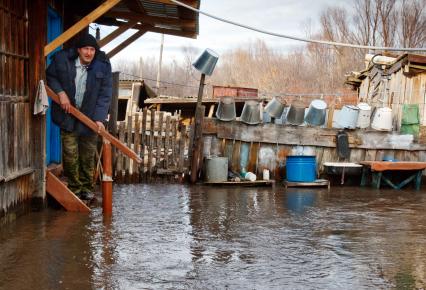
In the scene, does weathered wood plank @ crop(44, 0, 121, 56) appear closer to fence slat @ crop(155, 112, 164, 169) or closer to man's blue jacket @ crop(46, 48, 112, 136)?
man's blue jacket @ crop(46, 48, 112, 136)

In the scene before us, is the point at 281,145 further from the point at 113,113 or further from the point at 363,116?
the point at 113,113

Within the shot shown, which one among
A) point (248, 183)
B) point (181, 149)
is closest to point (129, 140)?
point (181, 149)

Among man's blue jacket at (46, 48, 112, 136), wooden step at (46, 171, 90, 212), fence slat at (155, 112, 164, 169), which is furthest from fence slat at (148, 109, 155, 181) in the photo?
wooden step at (46, 171, 90, 212)

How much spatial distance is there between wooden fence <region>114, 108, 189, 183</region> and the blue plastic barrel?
236 centimetres

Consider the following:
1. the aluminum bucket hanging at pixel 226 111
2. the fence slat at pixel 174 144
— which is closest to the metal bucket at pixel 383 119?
the aluminum bucket hanging at pixel 226 111

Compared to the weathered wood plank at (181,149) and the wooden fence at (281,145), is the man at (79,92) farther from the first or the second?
the wooden fence at (281,145)

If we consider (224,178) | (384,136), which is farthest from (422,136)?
(224,178)

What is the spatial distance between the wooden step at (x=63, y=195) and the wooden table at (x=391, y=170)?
6.86 m

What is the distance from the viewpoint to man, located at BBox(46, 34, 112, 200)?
7.61m

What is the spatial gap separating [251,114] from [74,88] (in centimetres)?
565

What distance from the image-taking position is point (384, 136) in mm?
13039

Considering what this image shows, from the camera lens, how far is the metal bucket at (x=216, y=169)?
12000mm

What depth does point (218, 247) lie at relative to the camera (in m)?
5.98

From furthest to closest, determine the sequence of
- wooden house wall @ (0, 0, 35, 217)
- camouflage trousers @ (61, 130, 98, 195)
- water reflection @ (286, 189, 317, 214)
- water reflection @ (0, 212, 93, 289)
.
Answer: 1. water reflection @ (286, 189, 317, 214)
2. camouflage trousers @ (61, 130, 98, 195)
3. wooden house wall @ (0, 0, 35, 217)
4. water reflection @ (0, 212, 93, 289)
